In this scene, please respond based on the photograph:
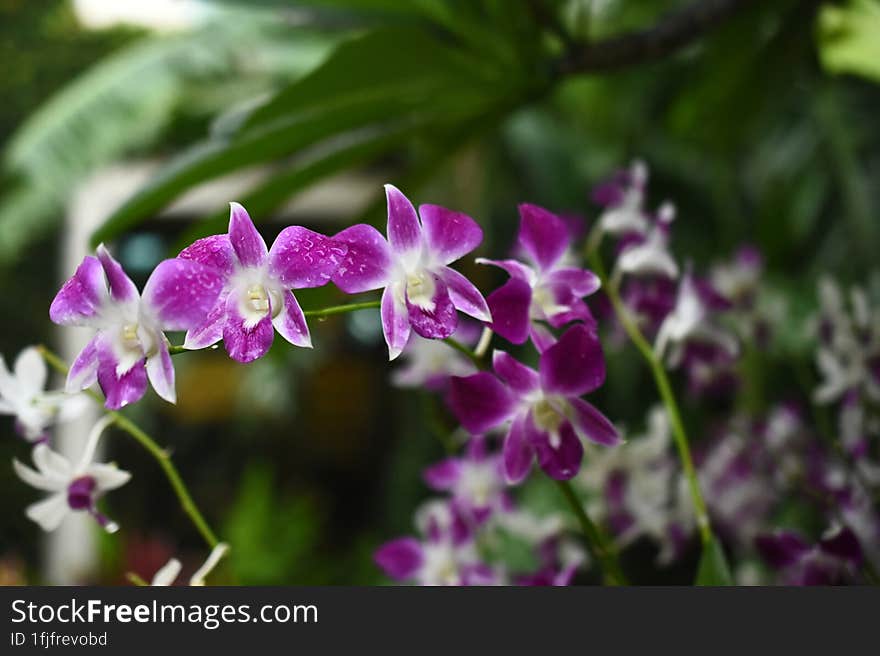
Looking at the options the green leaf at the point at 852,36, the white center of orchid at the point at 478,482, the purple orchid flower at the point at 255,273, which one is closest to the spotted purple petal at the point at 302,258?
the purple orchid flower at the point at 255,273

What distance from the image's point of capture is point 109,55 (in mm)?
2436

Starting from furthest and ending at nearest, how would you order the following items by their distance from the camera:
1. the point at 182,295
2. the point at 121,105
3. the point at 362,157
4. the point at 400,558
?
1. the point at 121,105
2. the point at 362,157
3. the point at 400,558
4. the point at 182,295

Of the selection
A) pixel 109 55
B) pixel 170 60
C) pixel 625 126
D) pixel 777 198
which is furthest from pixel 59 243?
pixel 777 198

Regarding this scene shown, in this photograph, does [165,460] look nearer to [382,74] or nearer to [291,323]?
[291,323]

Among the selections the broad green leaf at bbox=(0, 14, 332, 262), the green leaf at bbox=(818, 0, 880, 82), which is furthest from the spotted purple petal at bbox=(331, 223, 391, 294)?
the broad green leaf at bbox=(0, 14, 332, 262)

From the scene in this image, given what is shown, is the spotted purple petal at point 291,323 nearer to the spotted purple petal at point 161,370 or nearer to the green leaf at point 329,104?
the spotted purple petal at point 161,370

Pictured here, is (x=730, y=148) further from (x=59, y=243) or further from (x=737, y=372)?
(x=59, y=243)

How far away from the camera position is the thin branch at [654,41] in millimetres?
447

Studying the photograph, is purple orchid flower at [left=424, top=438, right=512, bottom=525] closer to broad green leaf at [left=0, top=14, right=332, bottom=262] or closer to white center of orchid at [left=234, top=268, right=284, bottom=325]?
white center of orchid at [left=234, top=268, right=284, bottom=325]

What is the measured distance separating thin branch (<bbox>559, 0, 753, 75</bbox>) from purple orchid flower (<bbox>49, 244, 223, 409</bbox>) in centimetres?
32

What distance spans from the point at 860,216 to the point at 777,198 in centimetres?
32

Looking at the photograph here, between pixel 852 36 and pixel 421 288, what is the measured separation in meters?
0.42

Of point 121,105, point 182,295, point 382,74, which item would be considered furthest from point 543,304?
point 121,105

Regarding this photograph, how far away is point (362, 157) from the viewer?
483 mm
